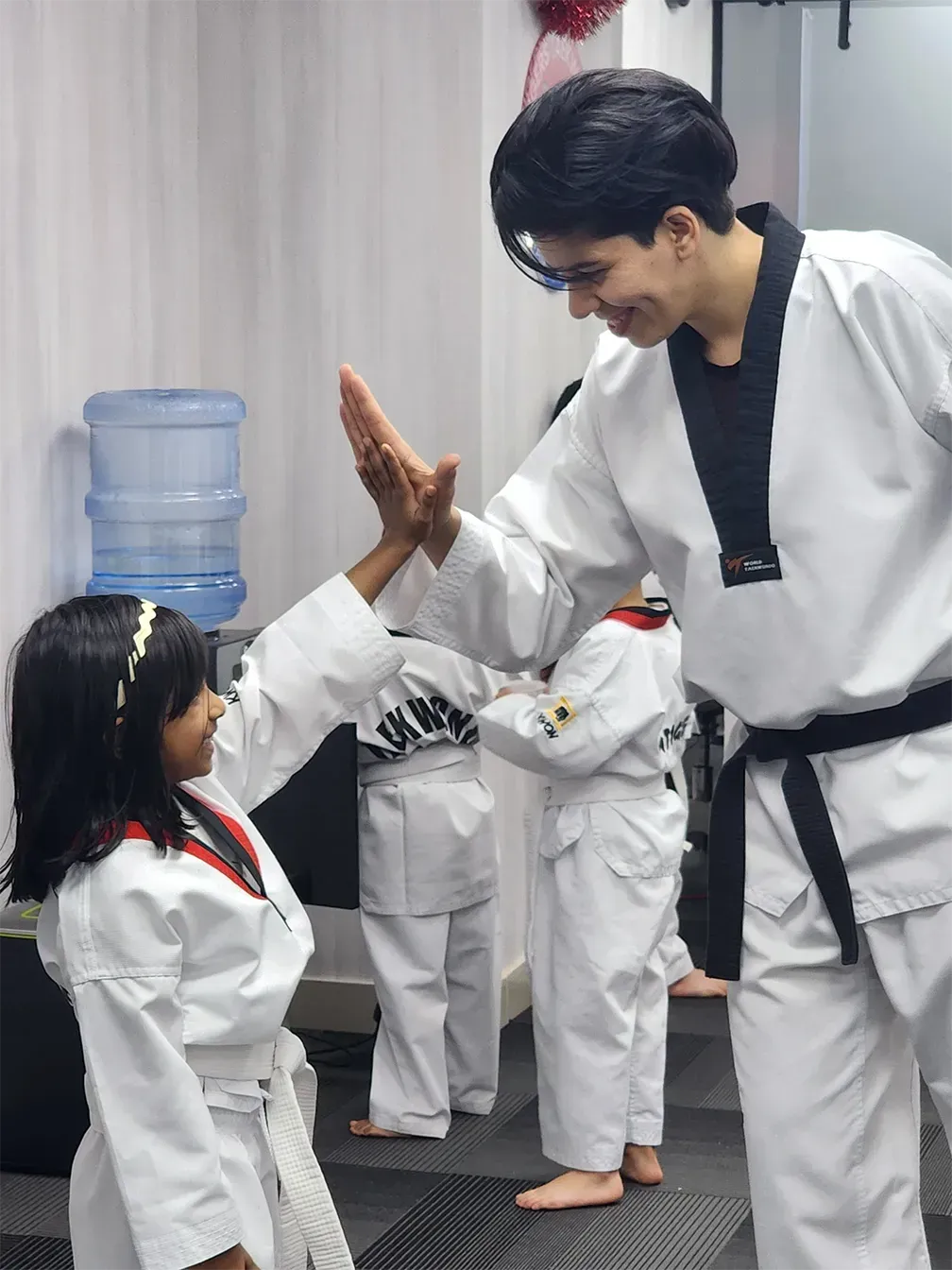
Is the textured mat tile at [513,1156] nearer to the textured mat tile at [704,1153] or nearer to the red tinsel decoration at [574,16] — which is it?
the textured mat tile at [704,1153]

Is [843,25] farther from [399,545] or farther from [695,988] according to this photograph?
[399,545]

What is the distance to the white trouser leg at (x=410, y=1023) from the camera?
3.30 metres

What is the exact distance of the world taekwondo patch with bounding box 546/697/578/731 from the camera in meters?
3.00

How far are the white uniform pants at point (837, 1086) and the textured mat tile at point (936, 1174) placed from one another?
4.23ft

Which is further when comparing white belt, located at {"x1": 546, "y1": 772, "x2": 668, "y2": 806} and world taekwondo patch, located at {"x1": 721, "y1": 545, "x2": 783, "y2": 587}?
white belt, located at {"x1": 546, "y1": 772, "x2": 668, "y2": 806}

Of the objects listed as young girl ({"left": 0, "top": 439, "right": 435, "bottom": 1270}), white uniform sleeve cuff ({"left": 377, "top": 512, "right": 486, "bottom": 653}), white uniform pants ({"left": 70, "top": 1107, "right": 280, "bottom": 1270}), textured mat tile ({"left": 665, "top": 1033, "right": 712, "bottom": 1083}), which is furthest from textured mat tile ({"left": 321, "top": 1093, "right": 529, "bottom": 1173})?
white uniform sleeve cuff ({"left": 377, "top": 512, "right": 486, "bottom": 653})

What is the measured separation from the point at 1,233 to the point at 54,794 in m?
1.72

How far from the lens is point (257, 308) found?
3908 mm

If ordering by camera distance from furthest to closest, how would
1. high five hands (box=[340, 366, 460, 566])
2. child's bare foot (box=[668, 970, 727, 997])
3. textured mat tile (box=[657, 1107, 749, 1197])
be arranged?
child's bare foot (box=[668, 970, 727, 997])
textured mat tile (box=[657, 1107, 749, 1197])
high five hands (box=[340, 366, 460, 566])

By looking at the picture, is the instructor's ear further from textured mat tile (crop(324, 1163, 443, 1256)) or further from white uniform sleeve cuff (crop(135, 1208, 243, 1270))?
textured mat tile (crop(324, 1163, 443, 1256))

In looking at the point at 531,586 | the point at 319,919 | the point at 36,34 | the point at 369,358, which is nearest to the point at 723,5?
the point at 369,358

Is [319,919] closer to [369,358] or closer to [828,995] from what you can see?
[369,358]

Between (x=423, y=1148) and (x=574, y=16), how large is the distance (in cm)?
261

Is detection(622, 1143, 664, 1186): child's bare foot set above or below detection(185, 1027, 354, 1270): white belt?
below
